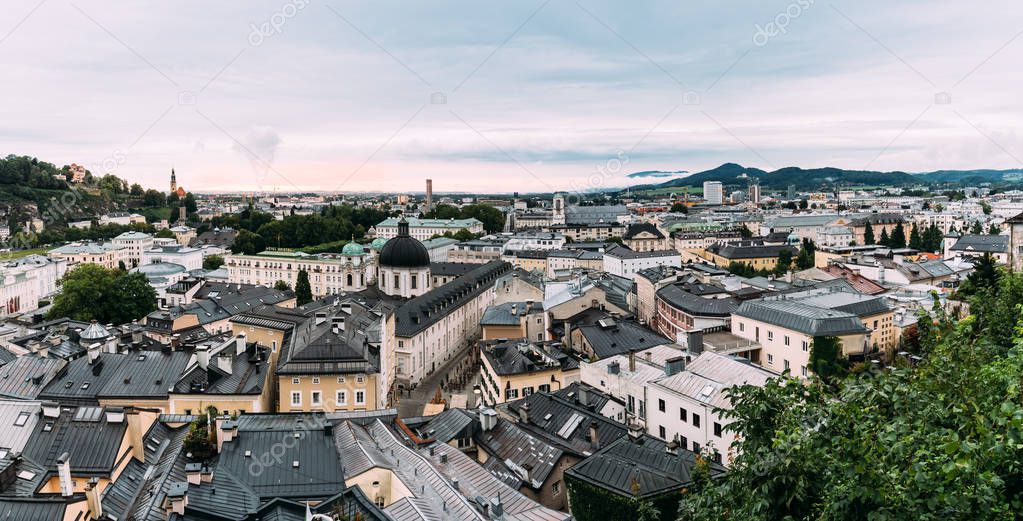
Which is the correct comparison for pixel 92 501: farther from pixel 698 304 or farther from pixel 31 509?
pixel 698 304

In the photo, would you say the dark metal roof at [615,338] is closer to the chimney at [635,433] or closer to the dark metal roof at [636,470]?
the chimney at [635,433]

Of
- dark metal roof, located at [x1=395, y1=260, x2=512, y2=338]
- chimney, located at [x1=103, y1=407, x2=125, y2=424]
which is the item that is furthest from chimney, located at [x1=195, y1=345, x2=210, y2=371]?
dark metal roof, located at [x1=395, y1=260, x2=512, y2=338]

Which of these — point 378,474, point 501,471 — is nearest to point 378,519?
point 378,474

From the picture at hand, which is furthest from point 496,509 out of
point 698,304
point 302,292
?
point 302,292

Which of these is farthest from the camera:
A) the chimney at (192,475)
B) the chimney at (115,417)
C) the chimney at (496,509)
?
the chimney at (115,417)

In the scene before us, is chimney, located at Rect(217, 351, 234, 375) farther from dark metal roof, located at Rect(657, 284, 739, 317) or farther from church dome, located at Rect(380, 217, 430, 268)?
church dome, located at Rect(380, 217, 430, 268)

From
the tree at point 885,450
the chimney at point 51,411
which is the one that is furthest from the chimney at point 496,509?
the chimney at point 51,411
